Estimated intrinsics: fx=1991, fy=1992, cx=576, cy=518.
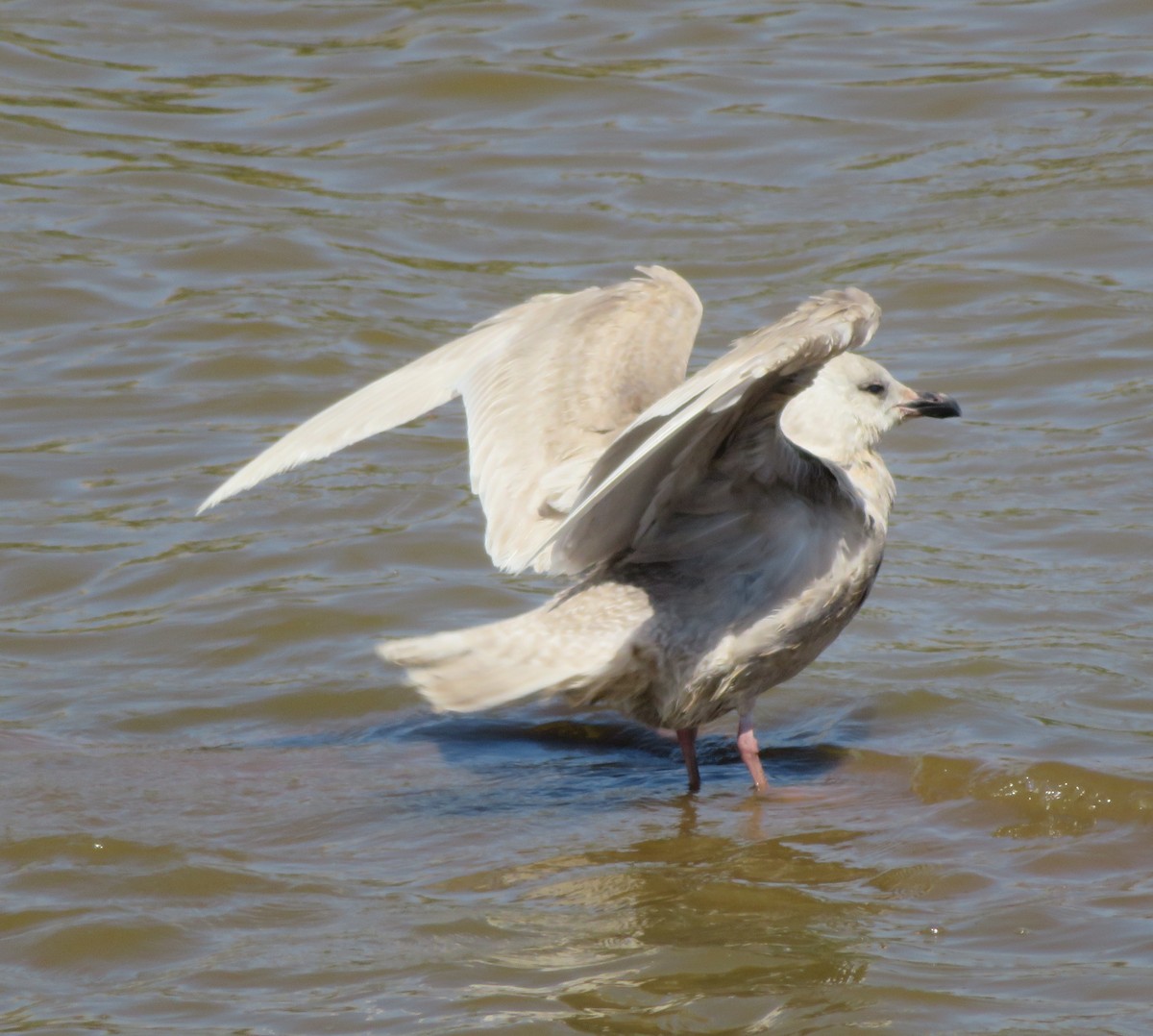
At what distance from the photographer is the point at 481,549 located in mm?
6816

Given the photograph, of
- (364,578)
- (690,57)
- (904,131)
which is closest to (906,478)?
(364,578)

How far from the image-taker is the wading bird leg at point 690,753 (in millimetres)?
5055

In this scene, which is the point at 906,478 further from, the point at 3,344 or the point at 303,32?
the point at 303,32

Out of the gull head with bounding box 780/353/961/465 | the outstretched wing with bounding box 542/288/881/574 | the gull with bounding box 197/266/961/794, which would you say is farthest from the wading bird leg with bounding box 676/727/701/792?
the gull head with bounding box 780/353/961/465

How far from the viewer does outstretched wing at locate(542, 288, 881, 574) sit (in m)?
3.64

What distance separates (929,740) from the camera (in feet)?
17.1

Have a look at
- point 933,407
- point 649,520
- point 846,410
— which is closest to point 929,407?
point 933,407

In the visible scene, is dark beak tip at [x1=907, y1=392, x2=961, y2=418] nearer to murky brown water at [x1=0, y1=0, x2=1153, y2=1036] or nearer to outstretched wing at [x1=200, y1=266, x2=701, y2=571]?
outstretched wing at [x1=200, y1=266, x2=701, y2=571]

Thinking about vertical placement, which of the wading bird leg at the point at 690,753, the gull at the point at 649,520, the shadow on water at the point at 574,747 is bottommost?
the shadow on water at the point at 574,747

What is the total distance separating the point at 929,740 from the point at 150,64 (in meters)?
7.81

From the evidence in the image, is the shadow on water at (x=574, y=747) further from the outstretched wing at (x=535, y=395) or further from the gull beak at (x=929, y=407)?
the gull beak at (x=929, y=407)

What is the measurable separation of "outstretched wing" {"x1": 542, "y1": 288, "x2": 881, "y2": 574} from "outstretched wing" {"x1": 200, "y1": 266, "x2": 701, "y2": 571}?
14 centimetres

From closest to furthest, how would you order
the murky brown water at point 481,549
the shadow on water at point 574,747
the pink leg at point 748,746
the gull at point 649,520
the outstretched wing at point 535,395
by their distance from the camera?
the murky brown water at point 481,549, the gull at point 649,520, the outstretched wing at point 535,395, the pink leg at point 748,746, the shadow on water at point 574,747

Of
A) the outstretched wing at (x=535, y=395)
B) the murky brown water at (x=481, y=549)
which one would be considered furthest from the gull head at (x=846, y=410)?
the murky brown water at (x=481, y=549)
